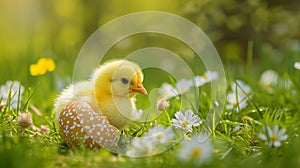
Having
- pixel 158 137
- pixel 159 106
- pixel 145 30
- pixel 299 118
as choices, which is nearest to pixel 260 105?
pixel 299 118

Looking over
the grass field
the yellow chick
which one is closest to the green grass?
the grass field

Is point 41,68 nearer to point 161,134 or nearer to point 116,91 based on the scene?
point 116,91

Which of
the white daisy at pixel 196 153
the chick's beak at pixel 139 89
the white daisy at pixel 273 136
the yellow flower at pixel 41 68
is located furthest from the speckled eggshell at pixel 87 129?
the yellow flower at pixel 41 68

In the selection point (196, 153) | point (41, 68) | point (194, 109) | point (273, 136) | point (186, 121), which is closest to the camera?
point (196, 153)

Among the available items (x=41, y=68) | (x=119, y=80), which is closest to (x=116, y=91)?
(x=119, y=80)

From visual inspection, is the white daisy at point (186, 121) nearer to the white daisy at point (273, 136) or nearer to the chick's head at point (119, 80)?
the chick's head at point (119, 80)

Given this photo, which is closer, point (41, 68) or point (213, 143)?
point (213, 143)

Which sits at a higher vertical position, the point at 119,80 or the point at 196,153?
the point at 119,80
